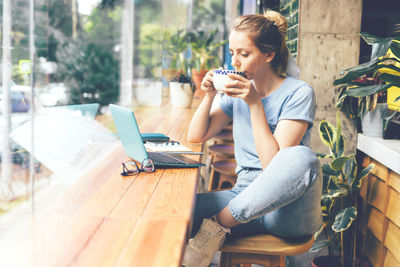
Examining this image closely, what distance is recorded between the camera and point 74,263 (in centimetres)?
82

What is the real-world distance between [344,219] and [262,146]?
88 centimetres

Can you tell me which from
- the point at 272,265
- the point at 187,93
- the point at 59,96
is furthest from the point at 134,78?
the point at 272,265

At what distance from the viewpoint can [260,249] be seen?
4.72ft

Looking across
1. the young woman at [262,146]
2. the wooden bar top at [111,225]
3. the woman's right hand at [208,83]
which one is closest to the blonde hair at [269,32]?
the young woman at [262,146]

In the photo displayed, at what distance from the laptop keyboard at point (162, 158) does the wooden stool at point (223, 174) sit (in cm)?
95

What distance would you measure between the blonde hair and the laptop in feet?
1.82

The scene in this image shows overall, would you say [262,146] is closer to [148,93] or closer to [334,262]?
[334,262]

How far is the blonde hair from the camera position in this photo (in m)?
1.68

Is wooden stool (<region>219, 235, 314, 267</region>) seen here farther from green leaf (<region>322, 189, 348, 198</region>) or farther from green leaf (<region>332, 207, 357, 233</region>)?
green leaf (<region>322, 189, 348, 198</region>)

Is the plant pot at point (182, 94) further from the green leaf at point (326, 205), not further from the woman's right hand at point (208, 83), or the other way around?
the woman's right hand at point (208, 83)

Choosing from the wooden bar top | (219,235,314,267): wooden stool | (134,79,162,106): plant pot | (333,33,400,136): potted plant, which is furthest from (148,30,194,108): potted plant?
(219,235,314,267): wooden stool

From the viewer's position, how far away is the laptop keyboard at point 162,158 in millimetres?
1578

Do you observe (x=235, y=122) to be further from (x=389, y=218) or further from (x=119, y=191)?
(x=389, y=218)

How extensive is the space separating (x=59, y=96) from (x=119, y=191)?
1.71m
